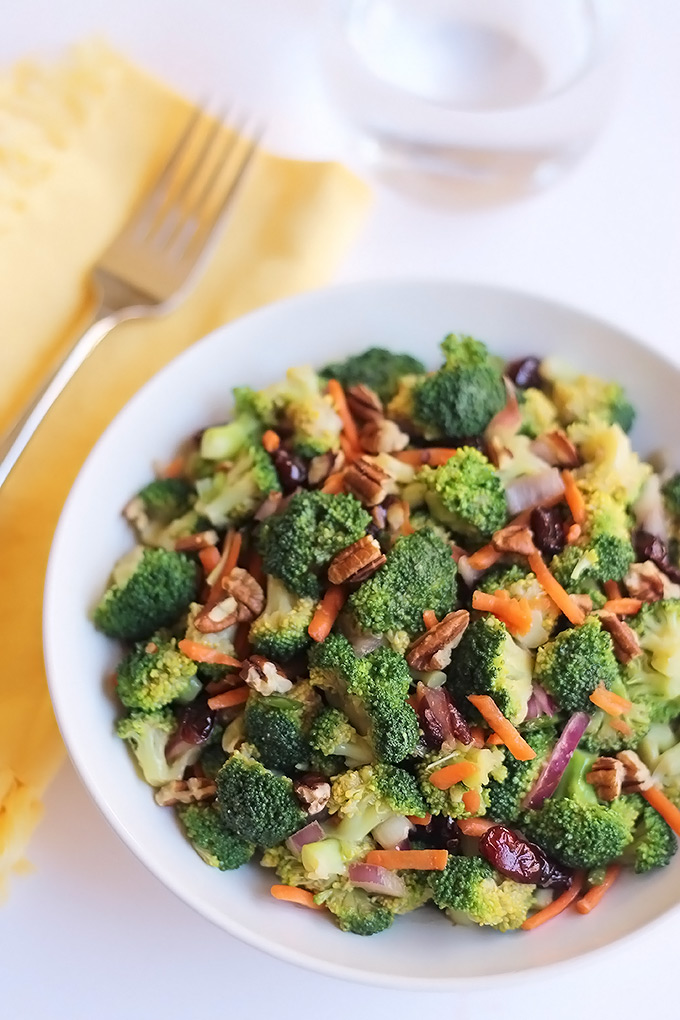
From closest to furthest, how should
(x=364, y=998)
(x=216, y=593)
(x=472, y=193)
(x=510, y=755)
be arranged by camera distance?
(x=510, y=755) → (x=216, y=593) → (x=364, y=998) → (x=472, y=193)

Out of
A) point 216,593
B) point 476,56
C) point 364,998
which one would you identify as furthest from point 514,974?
point 476,56

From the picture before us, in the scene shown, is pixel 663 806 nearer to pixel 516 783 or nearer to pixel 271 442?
pixel 516 783

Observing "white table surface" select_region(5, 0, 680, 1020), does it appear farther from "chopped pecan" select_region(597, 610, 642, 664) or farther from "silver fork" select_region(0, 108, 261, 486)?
"chopped pecan" select_region(597, 610, 642, 664)

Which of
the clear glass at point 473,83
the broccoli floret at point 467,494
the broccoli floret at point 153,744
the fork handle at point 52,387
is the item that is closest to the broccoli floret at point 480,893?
the broccoli floret at point 153,744

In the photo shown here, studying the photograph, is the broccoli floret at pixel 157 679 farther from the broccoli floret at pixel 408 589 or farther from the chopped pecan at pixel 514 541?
the chopped pecan at pixel 514 541

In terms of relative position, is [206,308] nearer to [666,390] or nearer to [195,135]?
[195,135]

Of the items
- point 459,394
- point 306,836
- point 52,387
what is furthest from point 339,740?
point 52,387

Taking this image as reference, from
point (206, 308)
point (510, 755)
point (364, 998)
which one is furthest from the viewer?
point (206, 308)
